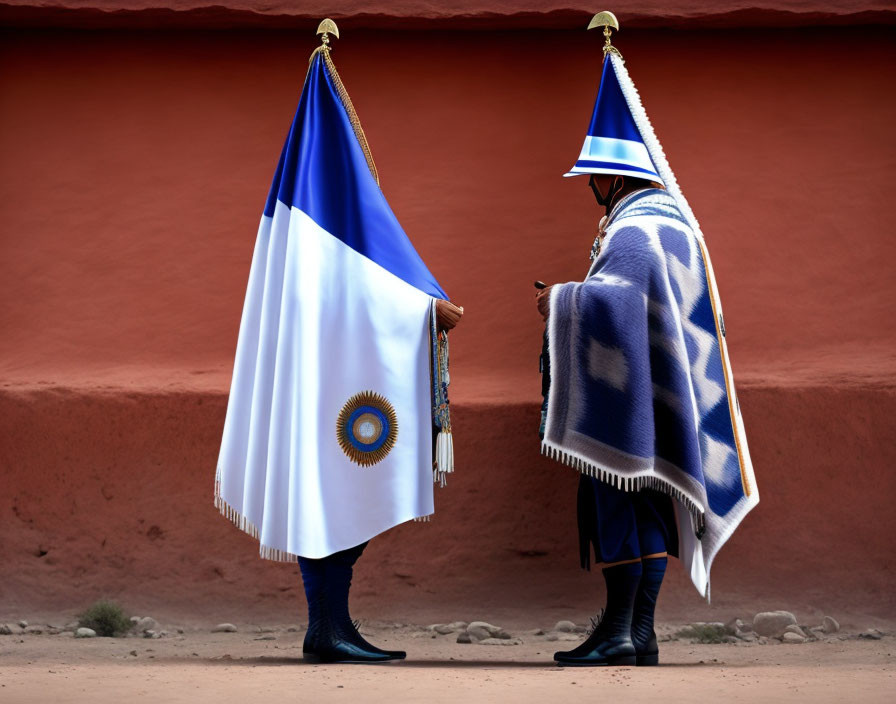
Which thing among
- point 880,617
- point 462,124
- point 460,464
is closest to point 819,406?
point 880,617

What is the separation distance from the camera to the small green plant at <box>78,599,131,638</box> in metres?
5.37

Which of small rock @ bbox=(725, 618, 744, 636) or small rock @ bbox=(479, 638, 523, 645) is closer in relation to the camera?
small rock @ bbox=(479, 638, 523, 645)

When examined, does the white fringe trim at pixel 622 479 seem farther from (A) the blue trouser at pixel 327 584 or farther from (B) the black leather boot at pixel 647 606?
(A) the blue trouser at pixel 327 584

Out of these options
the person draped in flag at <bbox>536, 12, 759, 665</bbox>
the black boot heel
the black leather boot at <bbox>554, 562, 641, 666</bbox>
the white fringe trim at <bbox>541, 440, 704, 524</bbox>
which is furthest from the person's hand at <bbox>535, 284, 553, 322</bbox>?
the black boot heel

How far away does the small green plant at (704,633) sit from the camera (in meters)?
5.27

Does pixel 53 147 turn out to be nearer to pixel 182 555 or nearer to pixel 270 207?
pixel 270 207

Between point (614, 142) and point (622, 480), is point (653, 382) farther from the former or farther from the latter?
point (614, 142)

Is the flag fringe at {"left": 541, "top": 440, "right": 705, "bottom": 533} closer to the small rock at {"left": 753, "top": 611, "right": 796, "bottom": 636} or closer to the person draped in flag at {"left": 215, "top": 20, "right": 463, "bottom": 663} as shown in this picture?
the person draped in flag at {"left": 215, "top": 20, "right": 463, "bottom": 663}

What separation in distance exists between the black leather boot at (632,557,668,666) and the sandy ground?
122 mm

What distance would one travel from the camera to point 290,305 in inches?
182

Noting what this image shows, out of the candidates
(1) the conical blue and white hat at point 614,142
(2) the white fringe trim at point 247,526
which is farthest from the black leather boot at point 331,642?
(1) the conical blue and white hat at point 614,142

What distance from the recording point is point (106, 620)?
5379 millimetres

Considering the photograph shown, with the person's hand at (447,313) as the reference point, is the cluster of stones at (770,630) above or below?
below

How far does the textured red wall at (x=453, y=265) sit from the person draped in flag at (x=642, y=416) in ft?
3.17
